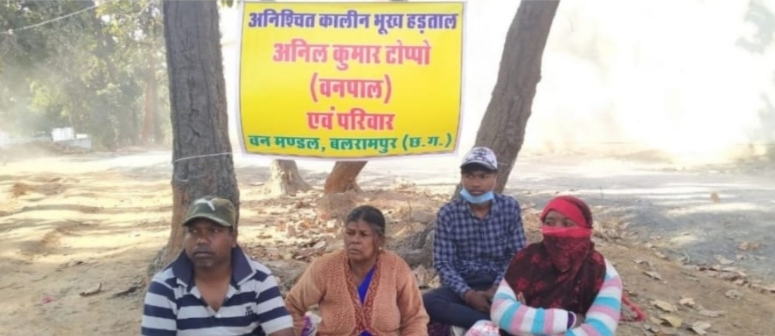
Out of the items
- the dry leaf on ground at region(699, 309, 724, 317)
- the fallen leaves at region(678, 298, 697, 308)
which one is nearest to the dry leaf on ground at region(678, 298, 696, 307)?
the fallen leaves at region(678, 298, 697, 308)

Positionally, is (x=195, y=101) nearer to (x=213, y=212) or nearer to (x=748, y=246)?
(x=213, y=212)

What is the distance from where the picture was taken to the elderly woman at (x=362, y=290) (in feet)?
9.59

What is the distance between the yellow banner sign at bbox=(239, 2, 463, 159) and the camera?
367 cm

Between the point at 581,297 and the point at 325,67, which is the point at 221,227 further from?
the point at 581,297

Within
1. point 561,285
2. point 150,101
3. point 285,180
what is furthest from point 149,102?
point 561,285

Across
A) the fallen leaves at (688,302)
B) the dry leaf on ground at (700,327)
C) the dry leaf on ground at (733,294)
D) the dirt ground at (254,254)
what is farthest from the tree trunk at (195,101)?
the dry leaf on ground at (733,294)

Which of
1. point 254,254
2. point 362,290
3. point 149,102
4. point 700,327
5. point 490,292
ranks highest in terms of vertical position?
point 149,102

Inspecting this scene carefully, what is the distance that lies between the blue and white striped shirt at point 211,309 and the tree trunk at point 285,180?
7910 millimetres

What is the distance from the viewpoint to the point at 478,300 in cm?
327

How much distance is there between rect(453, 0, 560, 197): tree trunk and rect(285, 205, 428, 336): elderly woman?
2.19m

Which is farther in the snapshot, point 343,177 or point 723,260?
point 343,177

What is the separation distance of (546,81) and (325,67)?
21.0 meters

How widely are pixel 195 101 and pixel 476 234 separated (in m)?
2.24

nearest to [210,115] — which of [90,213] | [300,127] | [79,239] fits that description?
[300,127]
